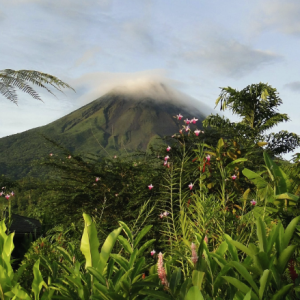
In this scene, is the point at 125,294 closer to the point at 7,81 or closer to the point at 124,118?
the point at 7,81

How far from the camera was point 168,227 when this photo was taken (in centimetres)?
176

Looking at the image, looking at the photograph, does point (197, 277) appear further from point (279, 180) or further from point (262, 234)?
point (279, 180)

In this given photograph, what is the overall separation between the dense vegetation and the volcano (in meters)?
60.5

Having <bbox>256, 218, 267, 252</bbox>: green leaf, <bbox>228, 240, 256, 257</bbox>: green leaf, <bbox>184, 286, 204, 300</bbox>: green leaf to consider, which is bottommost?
<bbox>184, 286, 204, 300</bbox>: green leaf

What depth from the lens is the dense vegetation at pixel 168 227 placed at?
94cm

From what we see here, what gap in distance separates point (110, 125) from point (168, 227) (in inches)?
4821

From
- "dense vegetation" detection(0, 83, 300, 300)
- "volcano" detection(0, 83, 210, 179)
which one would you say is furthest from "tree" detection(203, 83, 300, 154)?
"volcano" detection(0, 83, 210, 179)

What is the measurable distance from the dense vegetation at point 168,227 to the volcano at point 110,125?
198 ft

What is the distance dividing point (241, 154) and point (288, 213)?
2.32 metres

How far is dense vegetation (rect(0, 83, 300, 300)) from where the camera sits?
943mm

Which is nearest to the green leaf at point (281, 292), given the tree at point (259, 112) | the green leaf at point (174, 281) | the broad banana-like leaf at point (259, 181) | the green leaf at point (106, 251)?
the green leaf at point (174, 281)

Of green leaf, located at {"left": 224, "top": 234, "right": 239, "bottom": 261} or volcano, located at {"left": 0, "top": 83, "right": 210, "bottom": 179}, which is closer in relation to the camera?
green leaf, located at {"left": 224, "top": 234, "right": 239, "bottom": 261}

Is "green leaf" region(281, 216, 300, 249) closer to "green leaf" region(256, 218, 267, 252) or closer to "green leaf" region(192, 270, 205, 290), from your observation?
"green leaf" region(256, 218, 267, 252)

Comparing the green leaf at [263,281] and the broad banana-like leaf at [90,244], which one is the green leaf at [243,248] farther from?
the broad banana-like leaf at [90,244]
